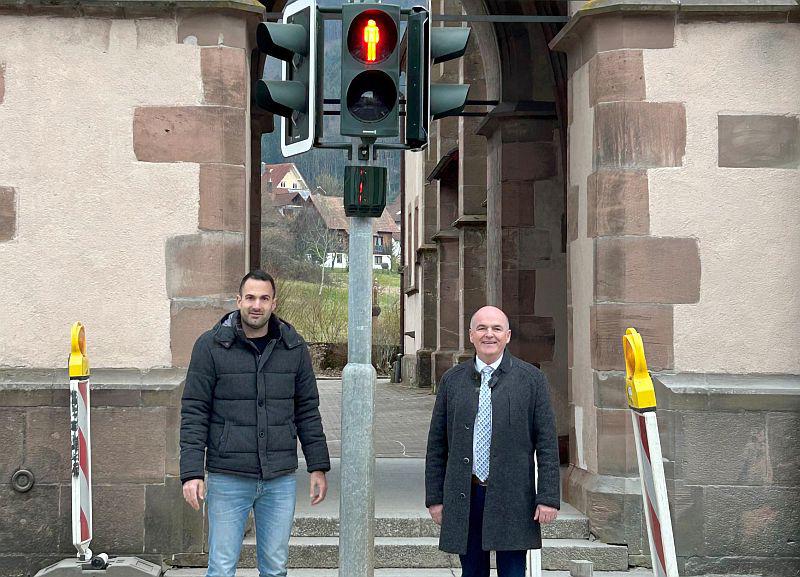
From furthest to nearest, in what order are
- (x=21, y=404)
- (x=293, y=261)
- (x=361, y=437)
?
(x=293, y=261)
(x=21, y=404)
(x=361, y=437)

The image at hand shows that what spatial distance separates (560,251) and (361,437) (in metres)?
7.79

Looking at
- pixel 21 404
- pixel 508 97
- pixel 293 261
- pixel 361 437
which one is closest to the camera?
pixel 361 437

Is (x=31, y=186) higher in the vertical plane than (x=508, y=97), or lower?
lower

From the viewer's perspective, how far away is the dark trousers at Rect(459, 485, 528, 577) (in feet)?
16.5

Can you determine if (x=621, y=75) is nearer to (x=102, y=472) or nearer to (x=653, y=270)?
(x=653, y=270)

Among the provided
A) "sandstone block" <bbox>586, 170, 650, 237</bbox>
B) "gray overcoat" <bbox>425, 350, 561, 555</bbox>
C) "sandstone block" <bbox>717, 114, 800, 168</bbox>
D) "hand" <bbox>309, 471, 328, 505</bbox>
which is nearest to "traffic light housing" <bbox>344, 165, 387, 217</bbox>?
"gray overcoat" <bbox>425, 350, 561, 555</bbox>

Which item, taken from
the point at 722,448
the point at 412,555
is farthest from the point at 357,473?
the point at 722,448

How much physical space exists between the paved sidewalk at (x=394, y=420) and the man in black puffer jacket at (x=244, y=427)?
8.49ft

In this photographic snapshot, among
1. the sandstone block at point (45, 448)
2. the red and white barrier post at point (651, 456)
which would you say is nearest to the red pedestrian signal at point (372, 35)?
the red and white barrier post at point (651, 456)

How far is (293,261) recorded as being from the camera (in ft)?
210

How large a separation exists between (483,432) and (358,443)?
1.72ft

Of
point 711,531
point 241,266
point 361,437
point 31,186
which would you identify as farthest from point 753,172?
point 31,186

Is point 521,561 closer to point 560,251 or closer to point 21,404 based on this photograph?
point 21,404

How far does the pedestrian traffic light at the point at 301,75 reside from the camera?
16.8 feet
